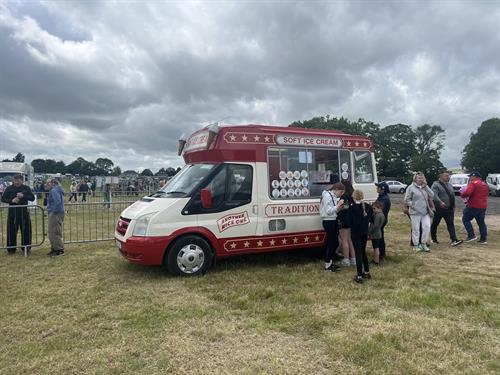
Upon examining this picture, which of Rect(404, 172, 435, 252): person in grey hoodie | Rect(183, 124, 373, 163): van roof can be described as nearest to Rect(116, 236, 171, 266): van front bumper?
Rect(183, 124, 373, 163): van roof

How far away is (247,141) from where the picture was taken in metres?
6.98

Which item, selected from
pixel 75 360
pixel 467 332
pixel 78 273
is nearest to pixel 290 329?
pixel 467 332

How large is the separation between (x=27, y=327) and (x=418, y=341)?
4.33 m

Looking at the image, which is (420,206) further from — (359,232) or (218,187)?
(218,187)

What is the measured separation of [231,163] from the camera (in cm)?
683

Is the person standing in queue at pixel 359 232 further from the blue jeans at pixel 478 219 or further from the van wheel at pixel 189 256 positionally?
the blue jeans at pixel 478 219

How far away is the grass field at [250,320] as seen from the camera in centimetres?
362

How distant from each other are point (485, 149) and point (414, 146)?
17868 mm

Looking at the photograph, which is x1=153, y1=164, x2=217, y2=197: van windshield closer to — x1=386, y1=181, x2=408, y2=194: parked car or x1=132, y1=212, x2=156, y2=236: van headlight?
x1=132, y1=212, x2=156, y2=236: van headlight

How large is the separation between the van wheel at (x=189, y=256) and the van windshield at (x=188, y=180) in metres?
0.82

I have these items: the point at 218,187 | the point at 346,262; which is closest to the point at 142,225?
the point at 218,187

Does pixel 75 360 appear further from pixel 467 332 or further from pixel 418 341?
pixel 467 332

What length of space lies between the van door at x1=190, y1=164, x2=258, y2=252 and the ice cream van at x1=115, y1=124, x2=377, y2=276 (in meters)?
0.02

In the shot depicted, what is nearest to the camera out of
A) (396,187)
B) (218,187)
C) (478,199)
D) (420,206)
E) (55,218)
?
(218,187)
